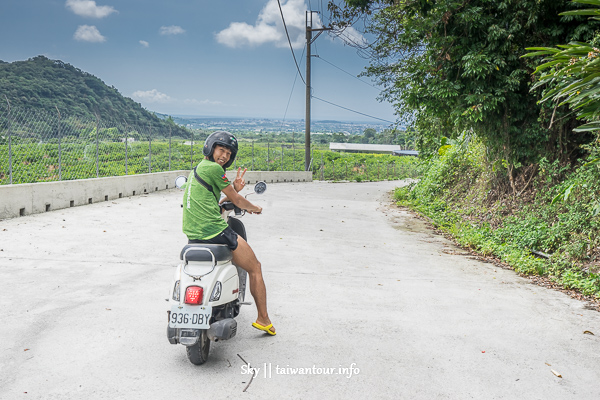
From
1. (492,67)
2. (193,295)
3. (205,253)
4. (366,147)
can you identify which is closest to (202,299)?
(193,295)

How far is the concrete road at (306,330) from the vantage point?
374 centimetres

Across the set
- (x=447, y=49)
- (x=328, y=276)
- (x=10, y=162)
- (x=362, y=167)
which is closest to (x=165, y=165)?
(x=10, y=162)

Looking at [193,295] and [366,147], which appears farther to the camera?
[366,147]

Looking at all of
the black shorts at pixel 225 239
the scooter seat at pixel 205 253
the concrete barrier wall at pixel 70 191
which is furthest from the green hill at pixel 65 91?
the scooter seat at pixel 205 253

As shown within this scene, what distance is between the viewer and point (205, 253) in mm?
3986

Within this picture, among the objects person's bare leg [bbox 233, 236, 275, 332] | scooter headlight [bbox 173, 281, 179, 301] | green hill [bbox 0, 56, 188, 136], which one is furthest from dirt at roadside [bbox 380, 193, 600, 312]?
green hill [bbox 0, 56, 188, 136]

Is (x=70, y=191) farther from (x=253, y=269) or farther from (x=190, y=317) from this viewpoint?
(x=190, y=317)

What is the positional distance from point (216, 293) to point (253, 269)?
23.0 inches

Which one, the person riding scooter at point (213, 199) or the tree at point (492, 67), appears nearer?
the person riding scooter at point (213, 199)

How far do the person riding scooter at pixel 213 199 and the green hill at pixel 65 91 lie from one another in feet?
106

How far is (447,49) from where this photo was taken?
10156mm

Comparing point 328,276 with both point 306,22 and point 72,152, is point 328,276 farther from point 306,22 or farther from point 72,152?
point 306,22

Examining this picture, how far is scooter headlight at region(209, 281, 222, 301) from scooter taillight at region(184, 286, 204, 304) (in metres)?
0.10

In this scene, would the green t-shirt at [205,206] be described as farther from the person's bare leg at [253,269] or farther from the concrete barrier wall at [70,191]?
the concrete barrier wall at [70,191]
